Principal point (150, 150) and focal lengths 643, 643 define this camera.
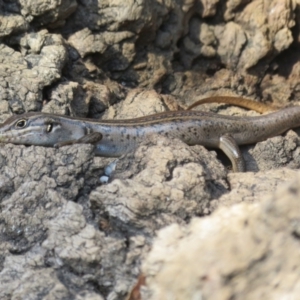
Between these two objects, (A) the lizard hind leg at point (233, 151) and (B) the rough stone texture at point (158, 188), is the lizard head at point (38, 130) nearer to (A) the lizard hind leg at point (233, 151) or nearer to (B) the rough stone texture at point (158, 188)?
(B) the rough stone texture at point (158, 188)

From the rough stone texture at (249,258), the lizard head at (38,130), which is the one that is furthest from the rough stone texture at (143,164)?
the lizard head at (38,130)

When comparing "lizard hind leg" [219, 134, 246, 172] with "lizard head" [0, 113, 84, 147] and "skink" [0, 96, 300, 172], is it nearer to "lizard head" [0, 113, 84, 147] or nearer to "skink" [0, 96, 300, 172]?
"skink" [0, 96, 300, 172]

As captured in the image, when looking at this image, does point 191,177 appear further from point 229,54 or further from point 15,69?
point 229,54

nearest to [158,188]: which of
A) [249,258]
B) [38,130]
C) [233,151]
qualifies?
[249,258]

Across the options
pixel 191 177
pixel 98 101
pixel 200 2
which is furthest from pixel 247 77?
pixel 191 177

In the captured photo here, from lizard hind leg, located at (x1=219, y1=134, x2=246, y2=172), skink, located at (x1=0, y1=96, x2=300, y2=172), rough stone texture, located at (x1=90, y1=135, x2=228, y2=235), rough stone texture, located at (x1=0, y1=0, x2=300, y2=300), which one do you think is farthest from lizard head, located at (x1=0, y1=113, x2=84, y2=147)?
lizard hind leg, located at (x1=219, y1=134, x2=246, y2=172)

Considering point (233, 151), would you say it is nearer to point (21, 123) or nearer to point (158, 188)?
point (21, 123)

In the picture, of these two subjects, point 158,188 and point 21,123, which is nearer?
point 158,188
